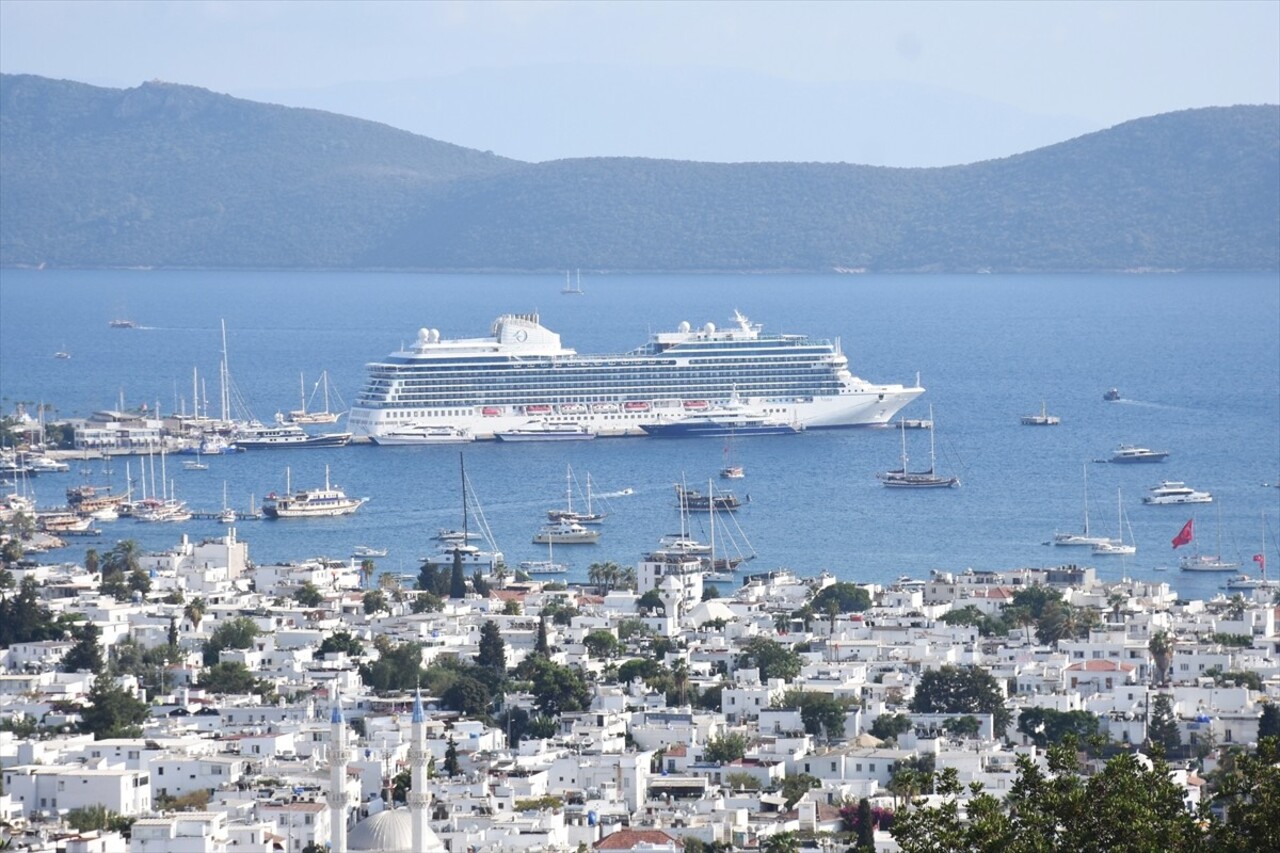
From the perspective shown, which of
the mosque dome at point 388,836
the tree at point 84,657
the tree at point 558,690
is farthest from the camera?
the tree at point 84,657

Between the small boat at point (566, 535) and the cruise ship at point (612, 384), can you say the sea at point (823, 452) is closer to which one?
the small boat at point (566, 535)

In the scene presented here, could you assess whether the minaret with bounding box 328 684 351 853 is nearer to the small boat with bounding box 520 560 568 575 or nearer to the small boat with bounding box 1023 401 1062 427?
the small boat with bounding box 520 560 568 575

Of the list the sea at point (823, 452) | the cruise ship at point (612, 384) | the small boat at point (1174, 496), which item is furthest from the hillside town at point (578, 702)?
the cruise ship at point (612, 384)

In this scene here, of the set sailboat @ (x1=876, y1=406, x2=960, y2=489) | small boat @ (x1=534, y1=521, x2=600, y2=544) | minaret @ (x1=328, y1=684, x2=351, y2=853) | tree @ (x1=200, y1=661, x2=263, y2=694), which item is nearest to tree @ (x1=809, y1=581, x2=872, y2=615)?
tree @ (x1=200, y1=661, x2=263, y2=694)

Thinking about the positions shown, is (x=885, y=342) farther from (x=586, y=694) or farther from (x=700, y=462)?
(x=586, y=694)

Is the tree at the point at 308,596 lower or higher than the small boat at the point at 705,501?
higher
